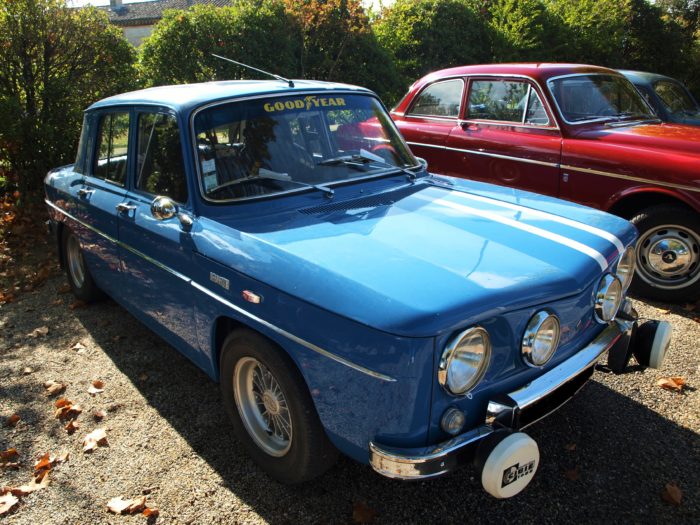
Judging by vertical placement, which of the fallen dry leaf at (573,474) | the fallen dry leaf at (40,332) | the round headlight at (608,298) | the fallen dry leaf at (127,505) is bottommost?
the fallen dry leaf at (40,332)

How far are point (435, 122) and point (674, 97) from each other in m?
4.77

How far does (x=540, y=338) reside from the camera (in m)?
2.29

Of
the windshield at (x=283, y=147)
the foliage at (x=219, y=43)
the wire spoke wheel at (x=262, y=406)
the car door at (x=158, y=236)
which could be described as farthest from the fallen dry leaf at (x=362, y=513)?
the foliage at (x=219, y=43)

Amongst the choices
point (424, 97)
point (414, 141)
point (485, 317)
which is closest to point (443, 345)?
point (485, 317)

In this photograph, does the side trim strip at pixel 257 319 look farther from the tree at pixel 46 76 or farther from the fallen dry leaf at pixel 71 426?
the tree at pixel 46 76

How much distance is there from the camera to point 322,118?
341 centimetres

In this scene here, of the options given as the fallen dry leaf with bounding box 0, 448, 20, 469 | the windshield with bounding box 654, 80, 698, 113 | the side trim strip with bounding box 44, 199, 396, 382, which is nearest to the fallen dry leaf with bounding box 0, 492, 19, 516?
the fallen dry leaf with bounding box 0, 448, 20, 469

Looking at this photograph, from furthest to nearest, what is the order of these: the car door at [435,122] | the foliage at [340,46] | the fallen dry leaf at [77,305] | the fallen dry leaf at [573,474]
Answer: the foliage at [340,46]
the car door at [435,122]
the fallen dry leaf at [77,305]
the fallen dry leaf at [573,474]

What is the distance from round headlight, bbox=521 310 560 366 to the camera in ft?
7.32

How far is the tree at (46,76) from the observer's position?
22.8 ft

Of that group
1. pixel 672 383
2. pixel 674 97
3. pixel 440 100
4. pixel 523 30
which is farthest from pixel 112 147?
pixel 523 30

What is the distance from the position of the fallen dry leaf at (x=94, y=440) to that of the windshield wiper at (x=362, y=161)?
79.3 inches

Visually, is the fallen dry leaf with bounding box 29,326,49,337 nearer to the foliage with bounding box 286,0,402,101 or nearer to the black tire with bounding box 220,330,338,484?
the black tire with bounding box 220,330,338,484

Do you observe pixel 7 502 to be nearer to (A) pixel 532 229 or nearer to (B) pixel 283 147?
(B) pixel 283 147
